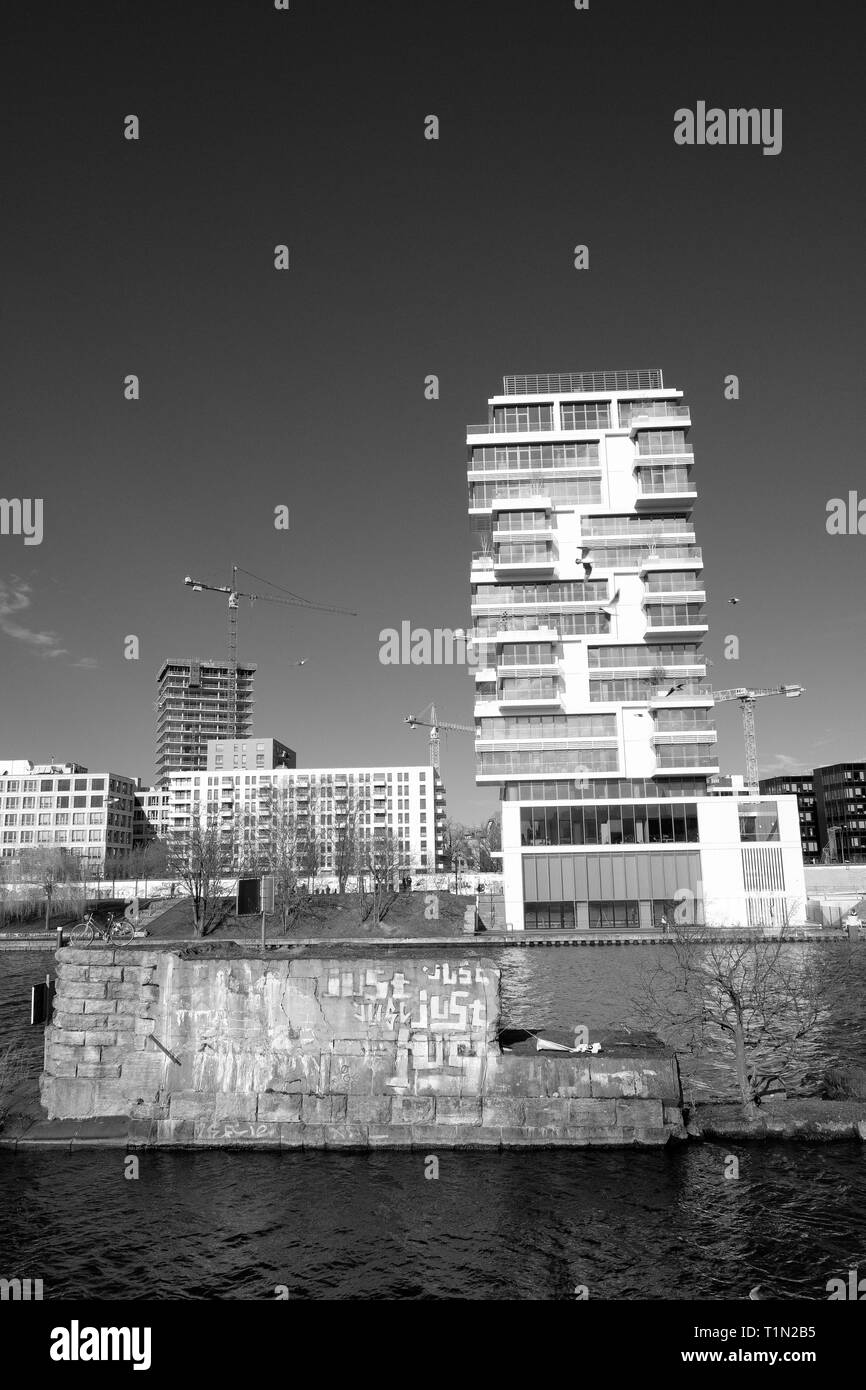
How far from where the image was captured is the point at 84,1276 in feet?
53.6

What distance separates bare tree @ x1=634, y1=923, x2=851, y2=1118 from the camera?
85.9 ft

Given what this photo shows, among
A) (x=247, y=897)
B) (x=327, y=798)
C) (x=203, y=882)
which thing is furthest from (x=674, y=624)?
(x=327, y=798)

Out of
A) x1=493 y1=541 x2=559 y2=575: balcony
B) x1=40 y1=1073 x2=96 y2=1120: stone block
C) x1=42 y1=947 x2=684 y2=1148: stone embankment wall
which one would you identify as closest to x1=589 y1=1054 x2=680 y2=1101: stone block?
x1=42 y1=947 x2=684 y2=1148: stone embankment wall

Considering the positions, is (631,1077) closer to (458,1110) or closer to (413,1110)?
(458,1110)

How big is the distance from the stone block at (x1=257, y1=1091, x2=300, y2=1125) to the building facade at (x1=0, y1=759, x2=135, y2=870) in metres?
161

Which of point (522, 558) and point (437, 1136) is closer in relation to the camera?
point (437, 1136)

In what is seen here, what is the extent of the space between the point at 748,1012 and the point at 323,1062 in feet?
81.2

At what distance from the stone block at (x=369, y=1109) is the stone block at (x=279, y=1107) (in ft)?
4.81

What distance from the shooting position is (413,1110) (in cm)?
2272

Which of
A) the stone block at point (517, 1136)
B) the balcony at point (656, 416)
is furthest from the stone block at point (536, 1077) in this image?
the balcony at point (656, 416)

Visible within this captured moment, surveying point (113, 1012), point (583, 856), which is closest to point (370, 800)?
point (583, 856)

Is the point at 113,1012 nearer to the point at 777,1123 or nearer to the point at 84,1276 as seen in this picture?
the point at 84,1276

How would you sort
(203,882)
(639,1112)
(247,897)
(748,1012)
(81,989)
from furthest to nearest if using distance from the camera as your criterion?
(203,882) < (748,1012) < (247,897) < (81,989) < (639,1112)
